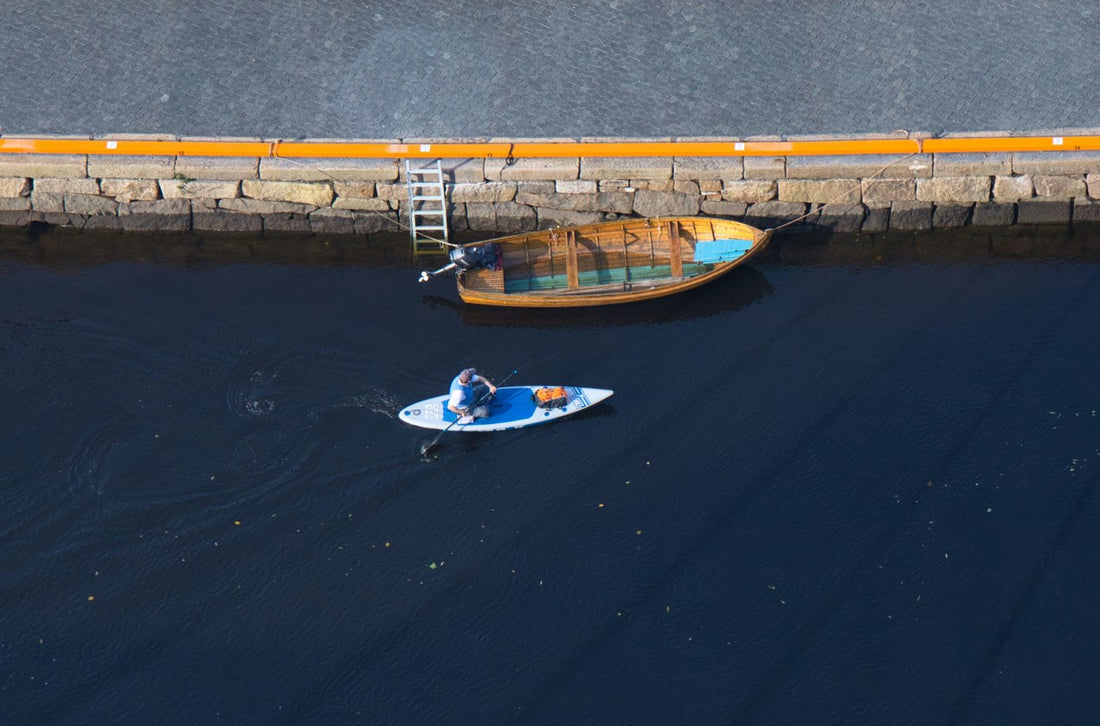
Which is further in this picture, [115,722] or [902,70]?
[902,70]

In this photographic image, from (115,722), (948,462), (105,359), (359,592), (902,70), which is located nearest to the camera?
(115,722)

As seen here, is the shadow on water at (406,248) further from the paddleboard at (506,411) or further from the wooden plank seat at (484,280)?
the paddleboard at (506,411)

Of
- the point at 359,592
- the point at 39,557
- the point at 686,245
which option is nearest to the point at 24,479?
the point at 39,557

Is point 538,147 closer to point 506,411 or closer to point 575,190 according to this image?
point 575,190

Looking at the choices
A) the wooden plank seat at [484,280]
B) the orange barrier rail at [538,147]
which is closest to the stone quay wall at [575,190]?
the orange barrier rail at [538,147]

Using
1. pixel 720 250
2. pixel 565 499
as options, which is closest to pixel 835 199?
pixel 720 250

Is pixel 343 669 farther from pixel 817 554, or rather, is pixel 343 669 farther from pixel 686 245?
pixel 686 245

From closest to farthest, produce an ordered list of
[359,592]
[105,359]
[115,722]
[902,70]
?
[115,722]
[359,592]
[105,359]
[902,70]
